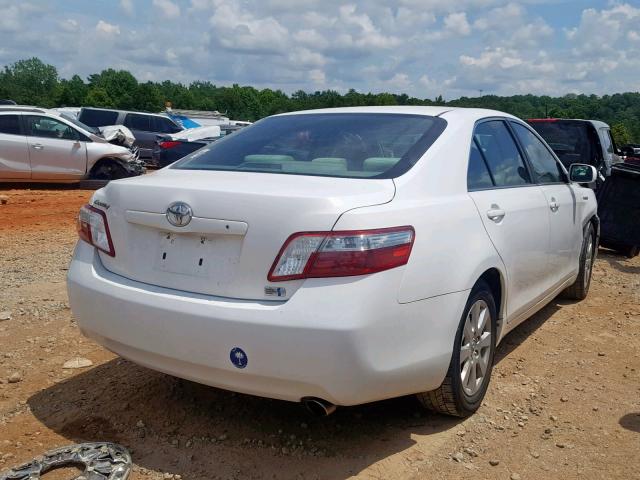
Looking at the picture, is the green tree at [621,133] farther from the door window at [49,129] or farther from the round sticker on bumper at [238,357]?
the round sticker on bumper at [238,357]

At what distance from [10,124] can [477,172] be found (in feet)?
38.1

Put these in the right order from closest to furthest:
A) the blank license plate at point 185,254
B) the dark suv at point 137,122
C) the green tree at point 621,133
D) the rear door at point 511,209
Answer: the blank license plate at point 185,254
the rear door at point 511,209
the dark suv at point 137,122
the green tree at point 621,133

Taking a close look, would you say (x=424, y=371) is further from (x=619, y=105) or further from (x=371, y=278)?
(x=619, y=105)

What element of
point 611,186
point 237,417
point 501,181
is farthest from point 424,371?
point 611,186

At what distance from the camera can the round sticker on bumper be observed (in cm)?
272

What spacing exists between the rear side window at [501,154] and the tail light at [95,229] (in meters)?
2.07

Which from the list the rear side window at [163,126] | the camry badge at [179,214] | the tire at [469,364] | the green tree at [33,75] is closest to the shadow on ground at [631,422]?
the tire at [469,364]

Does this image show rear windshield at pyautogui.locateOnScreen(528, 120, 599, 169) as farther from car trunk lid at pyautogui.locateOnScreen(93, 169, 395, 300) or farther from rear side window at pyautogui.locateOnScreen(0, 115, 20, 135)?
rear side window at pyautogui.locateOnScreen(0, 115, 20, 135)

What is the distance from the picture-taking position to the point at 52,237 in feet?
28.1

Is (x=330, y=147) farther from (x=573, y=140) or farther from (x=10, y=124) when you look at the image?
(x=10, y=124)

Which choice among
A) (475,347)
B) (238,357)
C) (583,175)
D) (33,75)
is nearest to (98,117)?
(583,175)

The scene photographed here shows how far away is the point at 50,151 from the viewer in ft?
43.3

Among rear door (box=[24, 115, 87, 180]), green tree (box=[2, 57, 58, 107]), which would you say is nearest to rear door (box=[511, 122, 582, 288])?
rear door (box=[24, 115, 87, 180])

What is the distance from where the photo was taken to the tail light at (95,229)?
3.20 m
